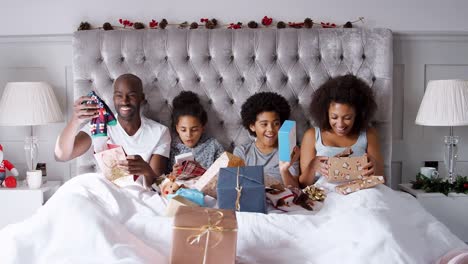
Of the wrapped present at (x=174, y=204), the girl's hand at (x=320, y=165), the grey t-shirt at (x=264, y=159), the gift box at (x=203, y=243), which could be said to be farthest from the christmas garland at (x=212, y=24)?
the gift box at (x=203, y=243)

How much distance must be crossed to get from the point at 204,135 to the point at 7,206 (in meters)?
1.29

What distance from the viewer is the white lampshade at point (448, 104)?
2.78 metres

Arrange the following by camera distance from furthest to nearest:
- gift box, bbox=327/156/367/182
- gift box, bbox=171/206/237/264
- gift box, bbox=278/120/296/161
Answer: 1. gift box, bbox=327/156/367/182
2. gift box, bbox=278/120/296/161
3. gift box, bbox=171/206/237/264

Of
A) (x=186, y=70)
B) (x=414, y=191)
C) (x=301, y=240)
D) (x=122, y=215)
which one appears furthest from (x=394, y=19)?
(x=122, y=215)

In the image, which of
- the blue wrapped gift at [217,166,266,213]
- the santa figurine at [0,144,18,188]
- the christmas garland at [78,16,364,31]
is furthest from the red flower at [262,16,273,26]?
the santa figurine at [0,144,18,188]

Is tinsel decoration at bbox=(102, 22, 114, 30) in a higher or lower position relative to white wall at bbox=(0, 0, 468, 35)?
lower

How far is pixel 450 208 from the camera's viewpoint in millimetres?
2816

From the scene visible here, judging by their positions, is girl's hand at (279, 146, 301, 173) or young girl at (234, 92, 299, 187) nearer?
girl's hand at (279, 146, 301, 173)

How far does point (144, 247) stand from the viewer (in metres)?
1.75

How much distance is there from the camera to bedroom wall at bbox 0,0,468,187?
311 cm

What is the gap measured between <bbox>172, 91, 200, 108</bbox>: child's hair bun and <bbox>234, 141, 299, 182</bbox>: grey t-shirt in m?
0.40

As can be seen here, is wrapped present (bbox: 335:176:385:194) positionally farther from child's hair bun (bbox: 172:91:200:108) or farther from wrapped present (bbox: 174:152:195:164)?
child's hair bun (bbox: 172:91:200:108)

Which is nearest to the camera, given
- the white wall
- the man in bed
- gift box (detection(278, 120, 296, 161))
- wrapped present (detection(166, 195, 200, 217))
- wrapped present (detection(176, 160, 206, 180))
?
wrapped present (detection(166, 195, 200, 217))

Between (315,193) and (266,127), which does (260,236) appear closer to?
(315,193)
